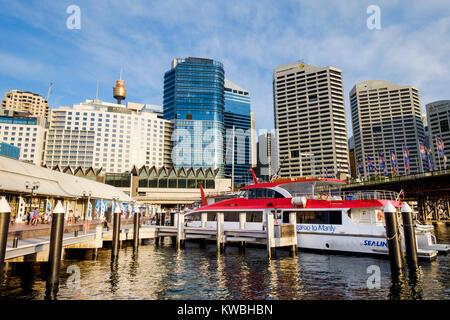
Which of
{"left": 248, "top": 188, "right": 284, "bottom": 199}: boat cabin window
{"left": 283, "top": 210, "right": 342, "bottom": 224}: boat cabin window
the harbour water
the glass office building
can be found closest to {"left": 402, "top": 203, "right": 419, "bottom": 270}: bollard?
the harbour water

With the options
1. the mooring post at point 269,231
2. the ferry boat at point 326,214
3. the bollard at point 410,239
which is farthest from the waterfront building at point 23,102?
the bollard at point 410,239

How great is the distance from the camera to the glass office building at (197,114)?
147375 millimetres

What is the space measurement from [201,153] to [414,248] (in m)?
133

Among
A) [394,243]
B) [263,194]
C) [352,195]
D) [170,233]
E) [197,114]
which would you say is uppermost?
[197,114]

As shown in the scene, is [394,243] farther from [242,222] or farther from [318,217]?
[242,222]

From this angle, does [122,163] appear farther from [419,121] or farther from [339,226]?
[419,121]

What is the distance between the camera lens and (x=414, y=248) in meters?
16.2

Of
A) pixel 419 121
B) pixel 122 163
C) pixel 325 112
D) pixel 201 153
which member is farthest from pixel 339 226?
pixel 419 121

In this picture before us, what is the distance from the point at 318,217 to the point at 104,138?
452ft

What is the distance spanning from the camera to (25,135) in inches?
5428

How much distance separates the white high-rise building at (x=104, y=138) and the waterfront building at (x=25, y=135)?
473cm

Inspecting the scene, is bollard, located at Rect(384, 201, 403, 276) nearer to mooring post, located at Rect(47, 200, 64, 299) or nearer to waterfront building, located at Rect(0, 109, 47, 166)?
mooring post, located at Rect(47, 200, 64, 299)
